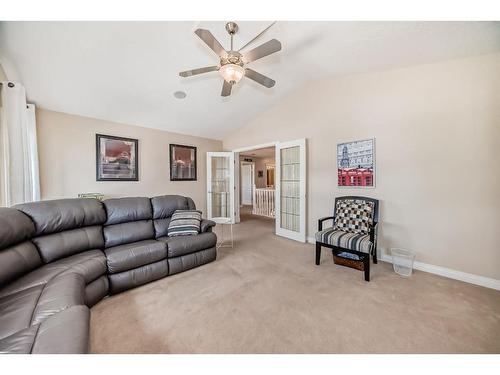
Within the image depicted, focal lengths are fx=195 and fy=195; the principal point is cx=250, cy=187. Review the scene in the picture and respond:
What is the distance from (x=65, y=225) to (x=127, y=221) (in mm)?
604

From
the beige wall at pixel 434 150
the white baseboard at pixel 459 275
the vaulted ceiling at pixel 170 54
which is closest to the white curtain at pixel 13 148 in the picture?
the vaulted ceiling at pixel 170 54

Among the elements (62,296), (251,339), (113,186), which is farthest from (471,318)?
(113,186)

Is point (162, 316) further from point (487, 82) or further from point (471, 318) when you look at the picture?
point (487, 82)

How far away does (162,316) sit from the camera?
67.0 inches

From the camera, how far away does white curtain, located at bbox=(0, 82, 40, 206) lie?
229cm

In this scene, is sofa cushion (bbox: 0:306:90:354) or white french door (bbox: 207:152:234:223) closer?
sofa cushion (bbox: 0:306:90:354)

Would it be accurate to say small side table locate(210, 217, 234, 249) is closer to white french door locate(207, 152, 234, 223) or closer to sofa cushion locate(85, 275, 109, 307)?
white french door locate(207, 152, 234, 223)

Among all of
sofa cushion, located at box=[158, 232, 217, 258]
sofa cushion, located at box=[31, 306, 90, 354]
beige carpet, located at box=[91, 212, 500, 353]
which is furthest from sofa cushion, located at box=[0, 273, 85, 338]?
sofa cushion, located at box=[158, 232, 217, 258]

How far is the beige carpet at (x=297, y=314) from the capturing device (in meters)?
1.40

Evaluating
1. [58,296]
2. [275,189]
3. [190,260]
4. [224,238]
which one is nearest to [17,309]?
[58,296]

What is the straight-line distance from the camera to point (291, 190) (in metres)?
4.17

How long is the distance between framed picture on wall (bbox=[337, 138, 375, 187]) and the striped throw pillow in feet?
8.02

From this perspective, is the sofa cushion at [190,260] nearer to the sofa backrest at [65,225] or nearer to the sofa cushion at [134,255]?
the sofa cushion at [134,255]
